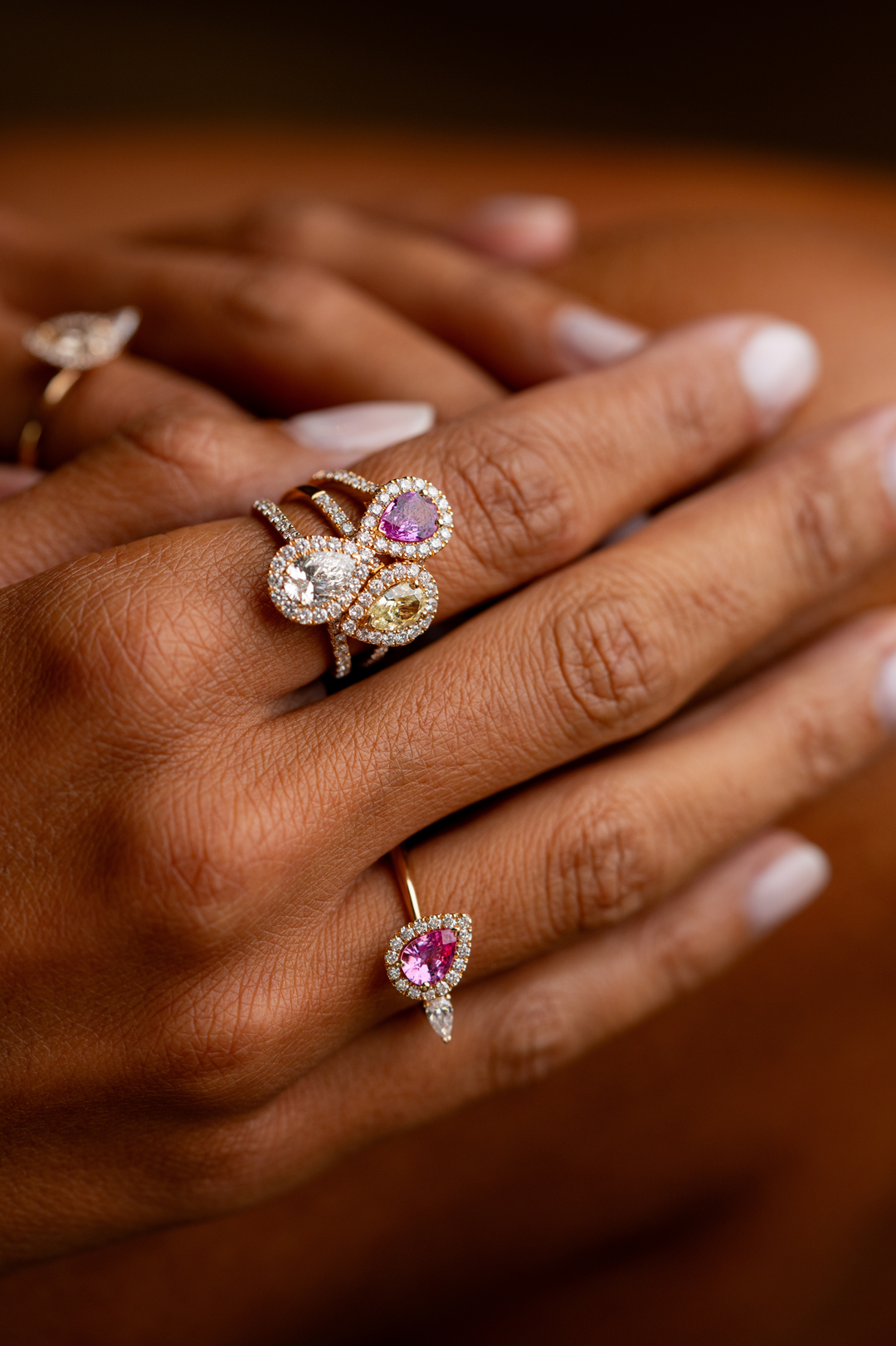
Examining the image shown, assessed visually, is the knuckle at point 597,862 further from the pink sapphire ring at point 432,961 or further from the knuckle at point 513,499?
the knuckle at point 513,499

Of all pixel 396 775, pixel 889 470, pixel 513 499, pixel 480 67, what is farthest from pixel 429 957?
pixel 480 67

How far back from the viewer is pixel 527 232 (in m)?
1.37

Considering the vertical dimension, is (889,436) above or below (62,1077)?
above

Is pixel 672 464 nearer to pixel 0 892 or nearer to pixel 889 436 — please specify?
pixel 889 436

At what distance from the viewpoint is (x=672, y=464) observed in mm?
1047

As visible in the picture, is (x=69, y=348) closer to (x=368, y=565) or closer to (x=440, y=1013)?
(x=368, y=565)

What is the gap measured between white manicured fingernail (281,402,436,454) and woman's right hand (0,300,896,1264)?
0.31 ft

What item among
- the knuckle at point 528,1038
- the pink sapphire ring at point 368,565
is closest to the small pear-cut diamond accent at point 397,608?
the pink sapphire ring at point 368,565

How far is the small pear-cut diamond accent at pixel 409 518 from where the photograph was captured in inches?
33.4

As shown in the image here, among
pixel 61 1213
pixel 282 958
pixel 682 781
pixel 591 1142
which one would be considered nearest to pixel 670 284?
pixel 682 781

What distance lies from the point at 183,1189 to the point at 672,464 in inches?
30.9

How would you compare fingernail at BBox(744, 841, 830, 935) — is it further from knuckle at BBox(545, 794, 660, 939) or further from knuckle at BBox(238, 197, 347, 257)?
knuckle at BBox(238, 197, 347, 257)

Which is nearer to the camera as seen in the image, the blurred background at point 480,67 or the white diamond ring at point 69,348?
the white diamond ring at point 69,348

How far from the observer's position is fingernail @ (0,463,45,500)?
1.10m
